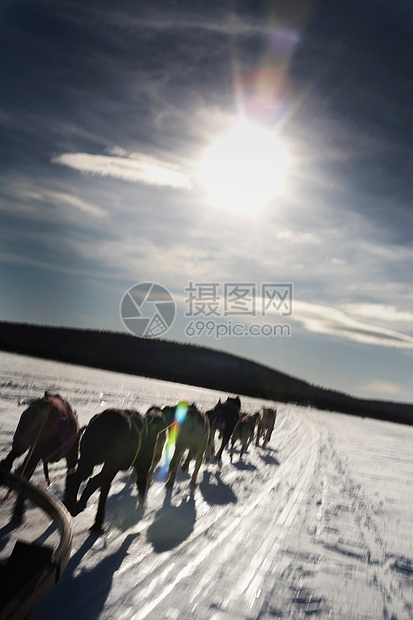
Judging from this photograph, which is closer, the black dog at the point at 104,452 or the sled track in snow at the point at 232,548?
Result: the sled track in snow at the point at 232,548

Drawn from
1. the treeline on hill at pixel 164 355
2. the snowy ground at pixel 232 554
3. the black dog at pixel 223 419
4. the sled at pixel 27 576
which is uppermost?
the treeline on hill at pixel 164 355

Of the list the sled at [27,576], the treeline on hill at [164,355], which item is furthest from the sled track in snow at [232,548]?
the treeline on hill at [164,355]

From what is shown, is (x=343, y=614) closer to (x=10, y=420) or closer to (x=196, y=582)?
(x=196, y=582)

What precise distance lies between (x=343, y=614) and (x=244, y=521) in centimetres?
233

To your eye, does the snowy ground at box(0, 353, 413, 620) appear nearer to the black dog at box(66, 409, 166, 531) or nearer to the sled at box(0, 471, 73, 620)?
the black dog at box(66, 409, 166, 531)

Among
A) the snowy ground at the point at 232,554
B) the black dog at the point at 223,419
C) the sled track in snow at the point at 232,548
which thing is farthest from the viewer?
the black dog at the point at 223,419

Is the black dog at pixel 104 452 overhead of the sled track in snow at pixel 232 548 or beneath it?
overhead

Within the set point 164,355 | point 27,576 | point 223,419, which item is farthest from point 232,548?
point 164,355

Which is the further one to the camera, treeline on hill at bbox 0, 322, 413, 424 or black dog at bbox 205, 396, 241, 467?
treeline on hill at bbox 0, 322, 413, 424

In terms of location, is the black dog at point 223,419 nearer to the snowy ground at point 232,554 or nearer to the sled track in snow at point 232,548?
the snowy ground at point 232,554

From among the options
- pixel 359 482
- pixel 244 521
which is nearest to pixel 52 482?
pixel 244 521

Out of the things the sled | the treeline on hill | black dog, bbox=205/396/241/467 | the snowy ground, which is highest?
the treeline on hill

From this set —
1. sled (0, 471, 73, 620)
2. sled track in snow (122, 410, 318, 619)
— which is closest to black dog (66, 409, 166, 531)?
sled track in snow (122, 410, 318, 619)

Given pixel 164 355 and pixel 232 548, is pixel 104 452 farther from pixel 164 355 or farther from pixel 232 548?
pixel 164 355
